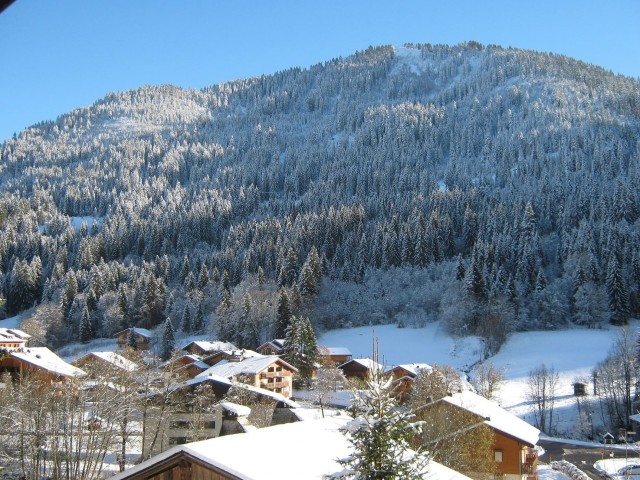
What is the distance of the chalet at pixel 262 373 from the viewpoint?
52.9 m

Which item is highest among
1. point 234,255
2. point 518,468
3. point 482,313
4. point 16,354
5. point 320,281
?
point 234,255

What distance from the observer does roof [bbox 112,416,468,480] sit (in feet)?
38.7

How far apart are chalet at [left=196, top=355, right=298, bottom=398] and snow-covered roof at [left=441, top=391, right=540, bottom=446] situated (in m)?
25.0

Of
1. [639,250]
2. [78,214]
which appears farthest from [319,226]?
[78,214]

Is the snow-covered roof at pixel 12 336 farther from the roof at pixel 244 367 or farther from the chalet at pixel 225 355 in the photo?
the roof at pixel 244 367

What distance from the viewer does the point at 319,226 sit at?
373ft

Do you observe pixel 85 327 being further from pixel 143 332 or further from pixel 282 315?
pixel 282 315

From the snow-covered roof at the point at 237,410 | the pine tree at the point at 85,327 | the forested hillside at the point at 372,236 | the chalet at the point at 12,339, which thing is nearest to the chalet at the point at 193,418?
the snow-covered roof at the point at 237,410

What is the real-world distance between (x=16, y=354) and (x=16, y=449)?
89.3ft

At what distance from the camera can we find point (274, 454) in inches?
509

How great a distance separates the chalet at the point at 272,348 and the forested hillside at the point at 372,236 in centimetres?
595

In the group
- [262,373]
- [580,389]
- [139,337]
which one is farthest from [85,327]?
[580,389]

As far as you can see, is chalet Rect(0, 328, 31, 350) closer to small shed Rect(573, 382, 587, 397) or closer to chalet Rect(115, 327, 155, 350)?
chalet Rect(115, 327, 155, 350)

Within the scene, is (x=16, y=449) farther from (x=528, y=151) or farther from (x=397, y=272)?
(x=528, y=151)
